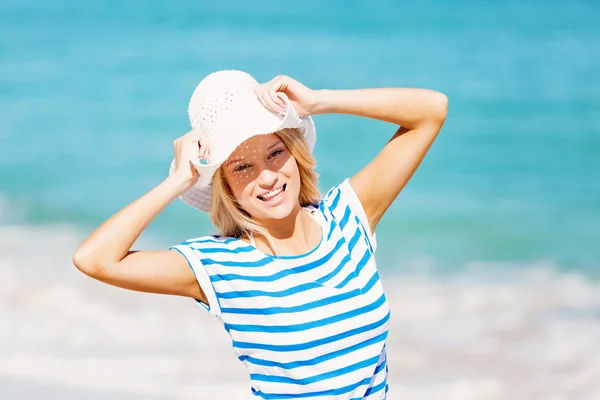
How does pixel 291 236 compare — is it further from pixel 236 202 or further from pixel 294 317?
pixel 294 317

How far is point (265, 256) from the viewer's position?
2.85 metres

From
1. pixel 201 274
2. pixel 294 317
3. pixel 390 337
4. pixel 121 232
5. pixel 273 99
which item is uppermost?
pixel 390 337

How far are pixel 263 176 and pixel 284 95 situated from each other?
0.25m

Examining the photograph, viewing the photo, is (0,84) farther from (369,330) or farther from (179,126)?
(369,330)

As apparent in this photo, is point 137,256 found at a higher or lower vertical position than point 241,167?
lower

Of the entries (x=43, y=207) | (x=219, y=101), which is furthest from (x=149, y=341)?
(x=219, y=101)

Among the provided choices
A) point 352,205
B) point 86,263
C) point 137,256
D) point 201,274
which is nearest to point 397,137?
point 352,205

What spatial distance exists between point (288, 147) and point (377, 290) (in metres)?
0.52

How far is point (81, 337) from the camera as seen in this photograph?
6.21 meters

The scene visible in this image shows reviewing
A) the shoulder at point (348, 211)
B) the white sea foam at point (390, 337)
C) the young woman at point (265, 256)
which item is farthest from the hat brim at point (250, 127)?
the white sea foam at point (390, 337)

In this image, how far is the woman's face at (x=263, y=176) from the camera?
283 cm

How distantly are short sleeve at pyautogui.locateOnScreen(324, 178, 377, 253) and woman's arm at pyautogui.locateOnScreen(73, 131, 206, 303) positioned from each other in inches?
21.4

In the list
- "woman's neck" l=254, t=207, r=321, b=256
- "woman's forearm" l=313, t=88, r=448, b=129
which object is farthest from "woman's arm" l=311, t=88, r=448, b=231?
"woman's neck" l=254, t=207, r=321, b=256

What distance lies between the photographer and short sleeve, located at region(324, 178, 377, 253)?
3.11m
